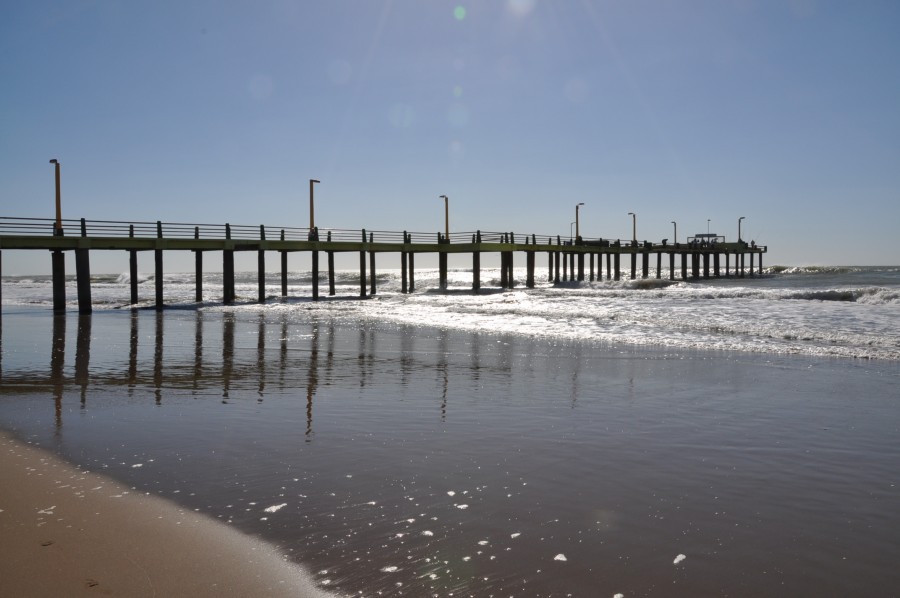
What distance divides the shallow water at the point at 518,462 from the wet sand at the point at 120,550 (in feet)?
0.67

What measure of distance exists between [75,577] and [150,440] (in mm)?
2957

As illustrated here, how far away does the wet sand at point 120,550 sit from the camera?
3322 millimetres

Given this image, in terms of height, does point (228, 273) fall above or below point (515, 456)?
above

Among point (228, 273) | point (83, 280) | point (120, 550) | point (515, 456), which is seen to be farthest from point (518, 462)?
point (228, 273)

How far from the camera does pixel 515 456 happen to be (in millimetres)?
5684

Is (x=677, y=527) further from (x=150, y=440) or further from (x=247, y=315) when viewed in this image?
(x=247, y=315)

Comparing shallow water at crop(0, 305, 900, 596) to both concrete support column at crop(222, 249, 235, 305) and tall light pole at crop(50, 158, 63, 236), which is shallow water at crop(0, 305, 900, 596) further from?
concrete support column at crop(222, 249, 235, 305)

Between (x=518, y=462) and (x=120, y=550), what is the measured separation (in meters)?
2.93

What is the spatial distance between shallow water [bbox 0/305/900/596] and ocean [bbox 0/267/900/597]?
0.02 meters

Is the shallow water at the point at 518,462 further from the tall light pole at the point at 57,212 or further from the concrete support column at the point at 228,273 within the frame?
the concrete support column at the point at 228,273

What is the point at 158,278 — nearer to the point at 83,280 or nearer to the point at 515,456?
the point at 83,280

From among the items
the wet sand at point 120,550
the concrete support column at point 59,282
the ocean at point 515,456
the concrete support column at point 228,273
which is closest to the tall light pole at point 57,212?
the concrete support column at point 59,282

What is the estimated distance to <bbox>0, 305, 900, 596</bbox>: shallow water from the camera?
362 cm

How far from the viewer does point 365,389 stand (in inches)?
357
